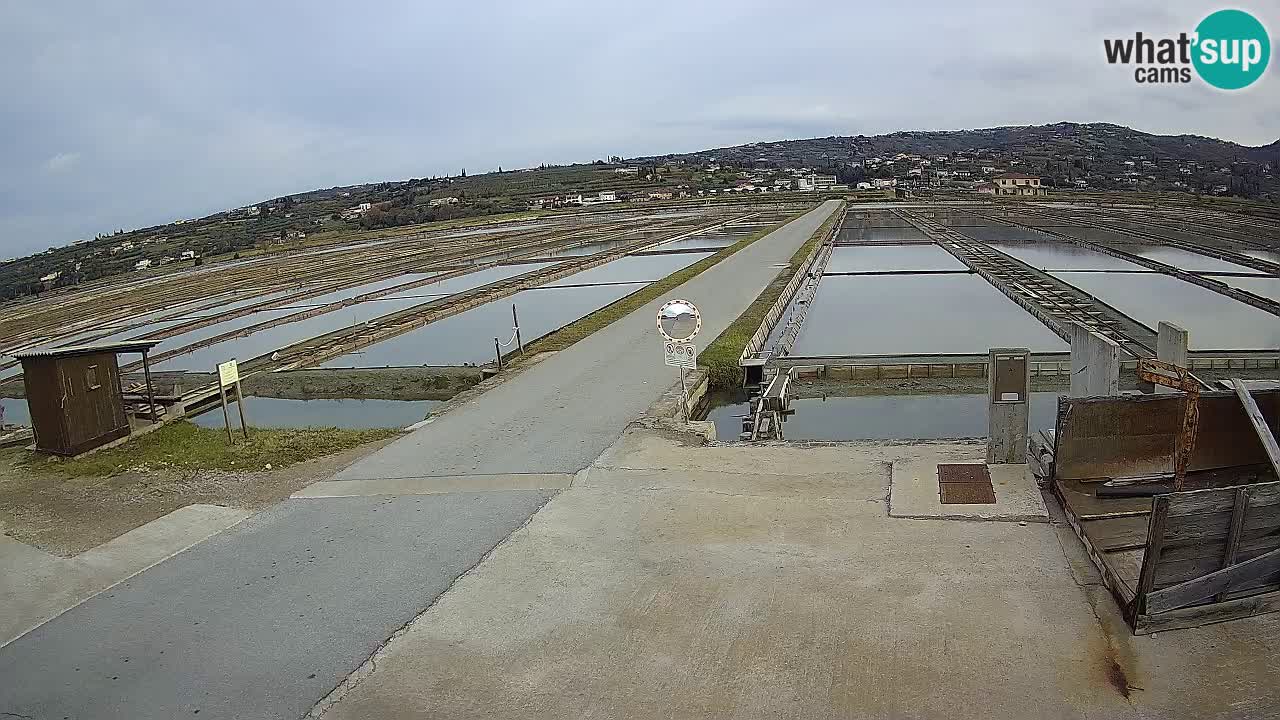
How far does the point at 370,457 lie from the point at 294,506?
5.23 feet

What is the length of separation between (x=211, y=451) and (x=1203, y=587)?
10150mm

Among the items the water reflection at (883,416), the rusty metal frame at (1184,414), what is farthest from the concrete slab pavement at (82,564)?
the rusty metal frame at (1184,414)

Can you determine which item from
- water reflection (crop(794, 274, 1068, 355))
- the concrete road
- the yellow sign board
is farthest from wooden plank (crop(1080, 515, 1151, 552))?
water reflection (crop(794, 274, 1068, 355))

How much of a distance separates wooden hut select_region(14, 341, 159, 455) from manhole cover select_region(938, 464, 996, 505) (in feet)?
32.4

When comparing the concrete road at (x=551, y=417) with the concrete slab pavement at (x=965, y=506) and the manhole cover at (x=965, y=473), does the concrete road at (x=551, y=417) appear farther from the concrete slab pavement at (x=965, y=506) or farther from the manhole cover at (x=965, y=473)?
the manhole cover at (x=965, y=473)

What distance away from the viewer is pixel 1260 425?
5734mm

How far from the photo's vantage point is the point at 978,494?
650 cm

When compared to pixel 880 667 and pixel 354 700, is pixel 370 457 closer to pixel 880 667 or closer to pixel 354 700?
pixel 354 700

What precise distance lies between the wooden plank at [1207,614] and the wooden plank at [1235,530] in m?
0.08

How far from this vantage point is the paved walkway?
4828 mm

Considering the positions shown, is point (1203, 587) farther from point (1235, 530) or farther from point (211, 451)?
point (211, 451)

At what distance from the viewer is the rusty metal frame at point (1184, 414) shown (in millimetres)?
6000

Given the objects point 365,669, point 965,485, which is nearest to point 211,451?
point 365,669

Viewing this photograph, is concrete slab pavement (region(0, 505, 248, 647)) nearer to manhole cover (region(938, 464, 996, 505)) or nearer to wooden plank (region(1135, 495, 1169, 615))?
manhole cover (region(938, 464, 996, 505))
